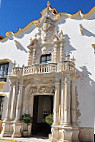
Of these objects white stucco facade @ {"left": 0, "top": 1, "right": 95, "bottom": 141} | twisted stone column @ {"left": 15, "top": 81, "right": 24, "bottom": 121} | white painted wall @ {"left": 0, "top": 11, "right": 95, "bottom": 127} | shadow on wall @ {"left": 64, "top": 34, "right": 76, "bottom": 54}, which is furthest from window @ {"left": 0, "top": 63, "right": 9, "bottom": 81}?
shadow on wall @ {"left": 64, "top": 34, "right": 76, "bottom": 54}

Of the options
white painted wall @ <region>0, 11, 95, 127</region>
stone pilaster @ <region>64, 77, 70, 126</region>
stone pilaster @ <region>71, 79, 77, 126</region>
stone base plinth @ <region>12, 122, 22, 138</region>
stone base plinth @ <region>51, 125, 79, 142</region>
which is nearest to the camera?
stone base plinth @ <region>51, 125, 79, 142</region>

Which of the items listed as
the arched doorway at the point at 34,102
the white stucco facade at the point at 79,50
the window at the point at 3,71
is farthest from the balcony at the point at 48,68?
the window at the point at 3,71

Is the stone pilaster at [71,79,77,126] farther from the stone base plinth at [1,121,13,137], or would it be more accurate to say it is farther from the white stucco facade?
the stone base plinth at [1,121,13,137]

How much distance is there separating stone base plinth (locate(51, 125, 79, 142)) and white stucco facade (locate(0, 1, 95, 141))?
Result: 1.01 metres

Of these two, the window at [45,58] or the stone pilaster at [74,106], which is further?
the window at [45,58]

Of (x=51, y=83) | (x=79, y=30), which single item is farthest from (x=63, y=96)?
(x=79, y=30)

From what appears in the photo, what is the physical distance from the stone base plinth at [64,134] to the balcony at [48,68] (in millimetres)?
3695

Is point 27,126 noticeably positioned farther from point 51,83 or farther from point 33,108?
point 51,83

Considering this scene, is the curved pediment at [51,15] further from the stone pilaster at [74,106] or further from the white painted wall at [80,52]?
the stone pilaster at [74,106]

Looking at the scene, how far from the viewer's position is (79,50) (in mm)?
12086

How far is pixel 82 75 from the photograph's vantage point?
11211 millimetres

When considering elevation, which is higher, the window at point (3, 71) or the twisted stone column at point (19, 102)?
the window at point (3, 71)

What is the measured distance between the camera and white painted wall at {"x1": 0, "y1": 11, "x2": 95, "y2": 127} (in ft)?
34.3

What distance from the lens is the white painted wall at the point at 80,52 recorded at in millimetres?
10453
